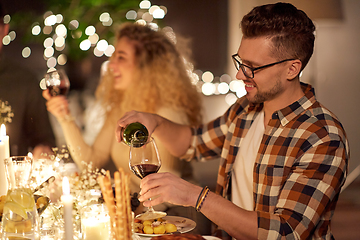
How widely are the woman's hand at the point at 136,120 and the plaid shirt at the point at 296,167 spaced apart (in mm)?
402

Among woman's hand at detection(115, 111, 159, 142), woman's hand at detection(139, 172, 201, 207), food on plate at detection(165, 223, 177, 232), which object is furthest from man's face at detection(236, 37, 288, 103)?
food on plate at detection(165, 223, 177, 232)

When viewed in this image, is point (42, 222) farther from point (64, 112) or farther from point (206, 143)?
point (64, 112)

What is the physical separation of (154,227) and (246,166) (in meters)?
0.67

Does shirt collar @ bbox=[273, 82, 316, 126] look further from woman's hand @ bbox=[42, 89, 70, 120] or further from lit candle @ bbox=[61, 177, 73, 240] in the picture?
woman's hand @ bbox=[42, 89, 70, 120]

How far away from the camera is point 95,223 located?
1125 mm

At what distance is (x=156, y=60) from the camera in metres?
2.54

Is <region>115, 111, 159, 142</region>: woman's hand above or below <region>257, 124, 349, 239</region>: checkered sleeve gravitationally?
above

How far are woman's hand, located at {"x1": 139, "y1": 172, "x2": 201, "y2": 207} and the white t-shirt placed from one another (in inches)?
22.2

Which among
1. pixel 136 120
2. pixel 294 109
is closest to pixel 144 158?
pixel 136 120

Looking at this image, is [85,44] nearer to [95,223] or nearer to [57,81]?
[57,81]

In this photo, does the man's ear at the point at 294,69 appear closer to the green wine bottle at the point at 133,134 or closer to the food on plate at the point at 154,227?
the green wine bottle at the point at 133,134

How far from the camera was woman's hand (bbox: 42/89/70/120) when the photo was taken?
261 centimetres

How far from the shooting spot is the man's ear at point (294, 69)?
1.56m

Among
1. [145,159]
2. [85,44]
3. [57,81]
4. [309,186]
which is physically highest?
[85,44]
